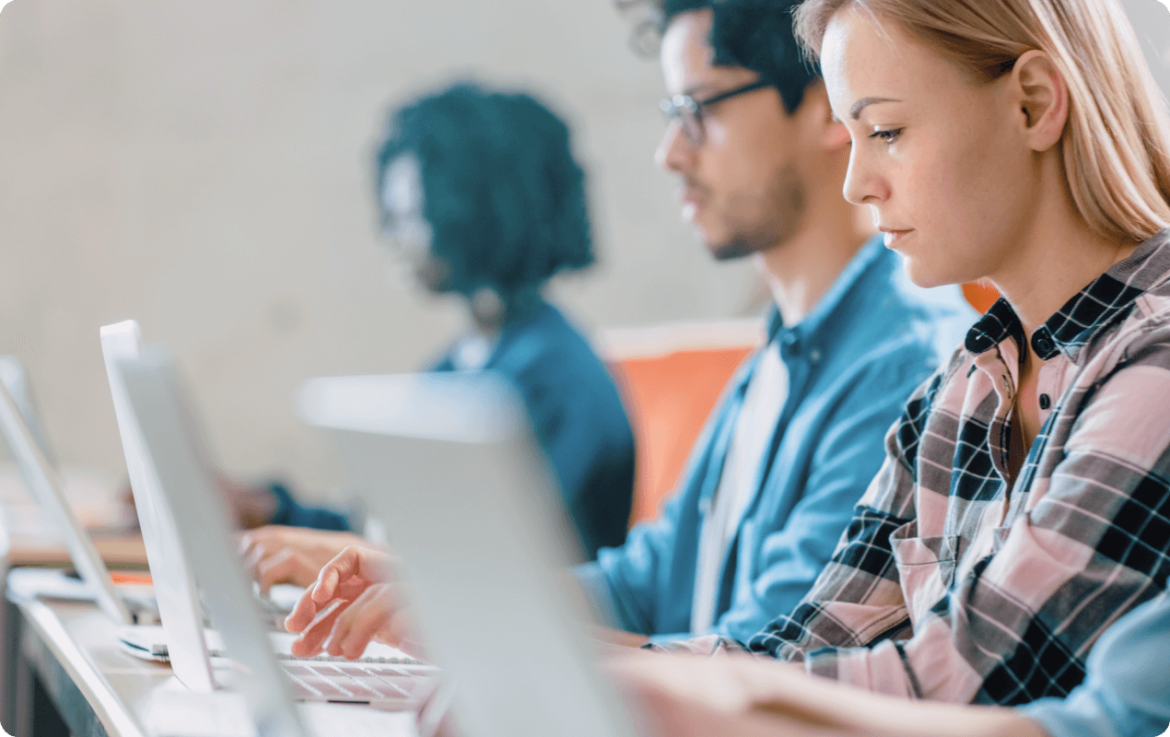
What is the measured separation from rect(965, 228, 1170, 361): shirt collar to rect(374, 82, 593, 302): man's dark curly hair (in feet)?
4.69

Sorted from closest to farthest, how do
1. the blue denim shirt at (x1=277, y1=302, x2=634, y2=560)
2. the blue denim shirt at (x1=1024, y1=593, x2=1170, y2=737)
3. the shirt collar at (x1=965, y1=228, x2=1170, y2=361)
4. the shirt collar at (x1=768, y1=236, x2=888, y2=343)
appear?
the blue denim shirt at (x1=1024, y1=593, x2=1170, y2=737) → the shirt collar at (x1=965, y1=228, x2=1170, y2=361) → the shirt collar at (x1=768, y1=236, x2=888, y2=343) → the blue denim shirt at (x1=277, y1=302, x2=634, y2=560)

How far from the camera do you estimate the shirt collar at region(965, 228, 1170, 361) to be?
490 mm

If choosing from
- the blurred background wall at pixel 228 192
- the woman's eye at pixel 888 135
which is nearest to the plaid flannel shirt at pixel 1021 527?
the woman's eye at pixel 888 135

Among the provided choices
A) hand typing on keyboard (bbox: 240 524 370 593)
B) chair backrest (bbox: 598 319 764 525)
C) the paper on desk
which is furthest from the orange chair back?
the paper on desk

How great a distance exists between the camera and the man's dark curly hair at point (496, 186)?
6.45 ft

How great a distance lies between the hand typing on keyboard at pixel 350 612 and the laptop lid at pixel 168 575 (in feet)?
0.18

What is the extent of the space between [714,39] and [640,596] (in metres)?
0.63

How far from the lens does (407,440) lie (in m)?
0.25

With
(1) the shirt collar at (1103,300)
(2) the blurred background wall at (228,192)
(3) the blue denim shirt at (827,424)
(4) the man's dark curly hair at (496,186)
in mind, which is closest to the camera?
(1) the shirt collar at (1103,300)

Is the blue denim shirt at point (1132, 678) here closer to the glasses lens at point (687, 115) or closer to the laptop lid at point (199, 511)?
the laptop lid at point (199, 511)

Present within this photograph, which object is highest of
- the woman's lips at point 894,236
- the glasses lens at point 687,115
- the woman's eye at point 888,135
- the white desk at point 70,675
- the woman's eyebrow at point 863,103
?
the glasses lens at point 687,115

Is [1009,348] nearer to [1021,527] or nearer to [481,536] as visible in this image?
[1021,527]

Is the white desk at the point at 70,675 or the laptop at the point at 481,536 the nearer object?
the laptop at the point at 481,536

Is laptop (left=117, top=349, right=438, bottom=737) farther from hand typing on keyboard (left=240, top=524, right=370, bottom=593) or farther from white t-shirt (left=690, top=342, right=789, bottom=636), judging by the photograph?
white t-shirt (left=690, top=342, right=789, bottom=636)
